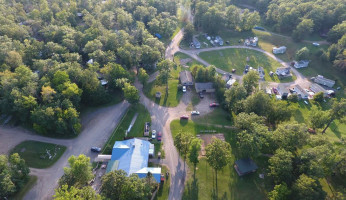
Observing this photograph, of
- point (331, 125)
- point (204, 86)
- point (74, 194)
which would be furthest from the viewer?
point (204, 86)

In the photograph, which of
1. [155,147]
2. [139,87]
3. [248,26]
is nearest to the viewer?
[155,147]

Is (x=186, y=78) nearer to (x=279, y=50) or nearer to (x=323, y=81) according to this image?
(x=279, y=50)

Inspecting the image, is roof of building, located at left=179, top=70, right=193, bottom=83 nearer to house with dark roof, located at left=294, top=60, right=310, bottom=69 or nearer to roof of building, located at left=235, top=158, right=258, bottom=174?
roof of building, located at left=235, top=158, right=258, bottom=174

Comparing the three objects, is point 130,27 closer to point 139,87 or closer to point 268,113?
point 139,87

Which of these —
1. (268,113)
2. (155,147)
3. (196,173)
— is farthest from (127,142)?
(268,113)

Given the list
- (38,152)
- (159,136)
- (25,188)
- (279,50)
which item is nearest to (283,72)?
(279,50)
